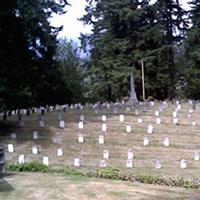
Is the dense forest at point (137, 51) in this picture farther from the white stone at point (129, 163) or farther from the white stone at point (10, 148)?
the white stone at point (129, 163)

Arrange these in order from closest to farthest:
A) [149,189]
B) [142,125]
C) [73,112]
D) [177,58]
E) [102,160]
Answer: [149,189], [102,160], [142,125], [73,112], [177,58]

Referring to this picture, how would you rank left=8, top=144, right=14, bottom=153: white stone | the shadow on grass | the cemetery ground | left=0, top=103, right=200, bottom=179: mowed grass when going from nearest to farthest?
the shadow on grass
the cemetery ground
left=0, top=103, right=200, bottom=179: mowed grass
left=8, top=144, right=14, bottom=153: white stone

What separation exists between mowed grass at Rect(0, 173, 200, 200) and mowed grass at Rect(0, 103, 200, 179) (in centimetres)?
441

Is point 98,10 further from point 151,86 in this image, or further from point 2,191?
point 2,191

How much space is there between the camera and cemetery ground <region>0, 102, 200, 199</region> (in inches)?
558

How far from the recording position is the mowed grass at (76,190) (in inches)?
335

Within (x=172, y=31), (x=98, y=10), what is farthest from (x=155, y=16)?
(x=98, y=10)

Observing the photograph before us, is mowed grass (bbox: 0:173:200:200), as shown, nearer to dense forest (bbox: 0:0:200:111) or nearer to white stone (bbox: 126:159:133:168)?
white stone (bbox: 126:159:133:168)

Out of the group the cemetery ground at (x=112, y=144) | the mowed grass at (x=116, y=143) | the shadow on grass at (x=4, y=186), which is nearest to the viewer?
the shadow on grass at (x=4, y=186)

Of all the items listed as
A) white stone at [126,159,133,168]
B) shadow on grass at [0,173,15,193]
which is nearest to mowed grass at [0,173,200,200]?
shadow on grass at [0,173,15,193]

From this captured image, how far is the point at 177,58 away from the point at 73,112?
24.7m

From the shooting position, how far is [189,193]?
956 centimetres

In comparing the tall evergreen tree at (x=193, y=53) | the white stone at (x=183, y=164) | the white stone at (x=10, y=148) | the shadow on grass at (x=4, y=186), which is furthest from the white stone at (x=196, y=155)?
the tall evergreen tree at (x=193, y=53)

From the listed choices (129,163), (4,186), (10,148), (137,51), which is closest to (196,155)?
(129,163)
